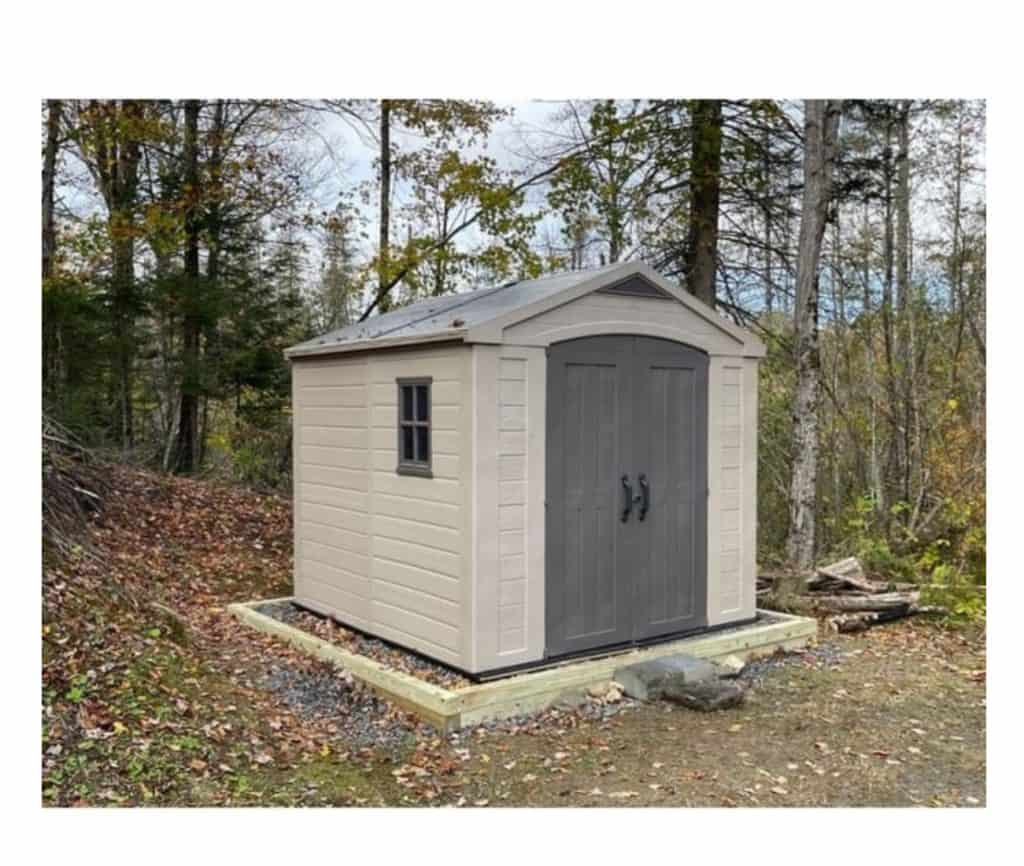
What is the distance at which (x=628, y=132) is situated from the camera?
6656 millimetres

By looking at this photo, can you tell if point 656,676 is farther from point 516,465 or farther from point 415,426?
point 415,426

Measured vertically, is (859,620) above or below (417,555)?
below

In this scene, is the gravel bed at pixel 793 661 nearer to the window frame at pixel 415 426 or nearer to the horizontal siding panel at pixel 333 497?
the window frame at pixel 415 426

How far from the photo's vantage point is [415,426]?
4.30 meters

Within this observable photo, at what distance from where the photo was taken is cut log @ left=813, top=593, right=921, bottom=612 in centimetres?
561

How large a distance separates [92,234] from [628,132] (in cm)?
374

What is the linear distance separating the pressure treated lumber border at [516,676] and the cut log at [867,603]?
51 centimetres

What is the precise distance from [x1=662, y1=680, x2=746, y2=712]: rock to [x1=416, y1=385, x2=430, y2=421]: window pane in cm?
169

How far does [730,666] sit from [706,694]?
61 centimetres

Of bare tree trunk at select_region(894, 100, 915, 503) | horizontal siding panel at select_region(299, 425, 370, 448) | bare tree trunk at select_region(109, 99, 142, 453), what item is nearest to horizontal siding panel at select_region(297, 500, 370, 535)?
horizontal siding panel at select_region(299, 425, 370, 448)

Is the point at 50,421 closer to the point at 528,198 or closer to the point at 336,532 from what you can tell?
the point at 336,532

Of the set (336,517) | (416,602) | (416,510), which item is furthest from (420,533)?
(336,517)

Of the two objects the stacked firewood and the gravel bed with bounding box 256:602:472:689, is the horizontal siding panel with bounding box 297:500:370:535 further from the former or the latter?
the stacked firewood

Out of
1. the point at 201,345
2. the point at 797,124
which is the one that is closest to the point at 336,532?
the point at 201,345
